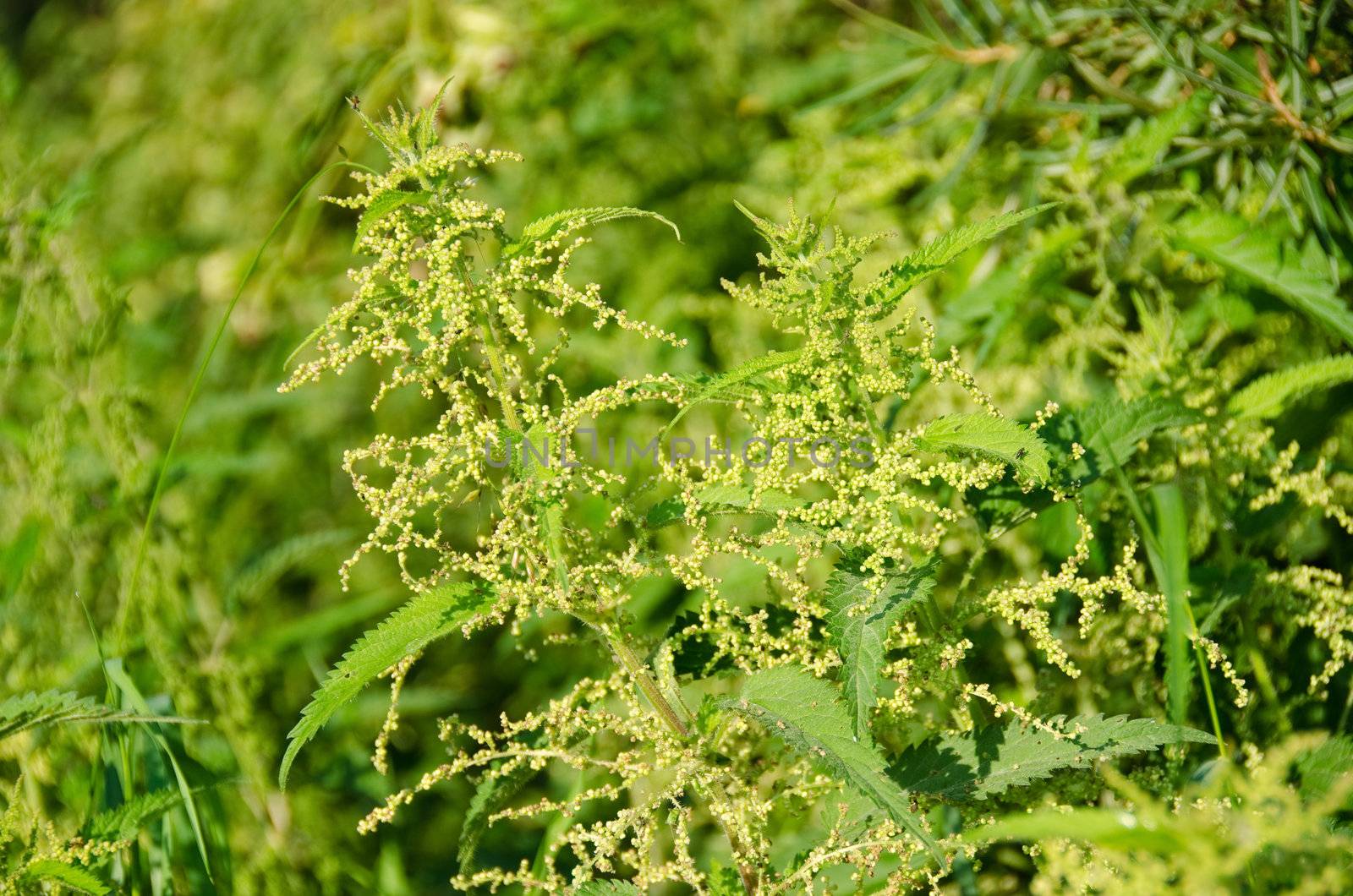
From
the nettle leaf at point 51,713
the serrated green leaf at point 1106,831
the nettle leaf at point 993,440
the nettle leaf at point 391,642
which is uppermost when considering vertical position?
the nettle leaf at point 993,440

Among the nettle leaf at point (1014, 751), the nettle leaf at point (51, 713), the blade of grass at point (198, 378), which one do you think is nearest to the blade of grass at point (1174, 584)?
the nettle leaf at point (1014, 751)

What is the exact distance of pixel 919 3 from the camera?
3.16 metres

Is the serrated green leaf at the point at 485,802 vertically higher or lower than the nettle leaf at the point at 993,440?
lower

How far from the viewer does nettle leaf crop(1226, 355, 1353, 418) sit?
2119mm

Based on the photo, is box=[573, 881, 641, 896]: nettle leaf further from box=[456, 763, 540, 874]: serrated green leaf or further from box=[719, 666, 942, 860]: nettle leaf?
box=[719, 666, 942, 860]: nettle leaf

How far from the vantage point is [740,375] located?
157 centimetres

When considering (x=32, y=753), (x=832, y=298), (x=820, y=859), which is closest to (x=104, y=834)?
(x=32, y=753)

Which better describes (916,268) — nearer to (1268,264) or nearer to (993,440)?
(993,440)

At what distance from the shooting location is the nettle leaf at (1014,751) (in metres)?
1.59

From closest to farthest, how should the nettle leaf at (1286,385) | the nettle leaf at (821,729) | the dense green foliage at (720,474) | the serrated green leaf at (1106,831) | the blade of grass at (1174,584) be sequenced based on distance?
the serrated green leaf at (1106,831) < the nettle leaf at (821,729) < the dense green foliage at (720,474) < the blade of grass at (1174,584) < the nettle leaf at (1286,385)

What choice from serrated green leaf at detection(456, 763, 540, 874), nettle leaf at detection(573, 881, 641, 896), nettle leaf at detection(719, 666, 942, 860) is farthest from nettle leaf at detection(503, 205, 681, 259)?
nettle leaf at detection(573, 881, 641, 896)

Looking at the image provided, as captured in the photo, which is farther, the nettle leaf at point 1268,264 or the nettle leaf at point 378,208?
the nettle leaf at point 1268,264

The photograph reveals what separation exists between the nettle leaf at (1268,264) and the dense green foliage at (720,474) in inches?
0.6

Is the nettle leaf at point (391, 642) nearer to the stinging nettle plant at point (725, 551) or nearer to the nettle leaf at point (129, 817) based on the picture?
the stinging nettle plant at point (725, 551)
